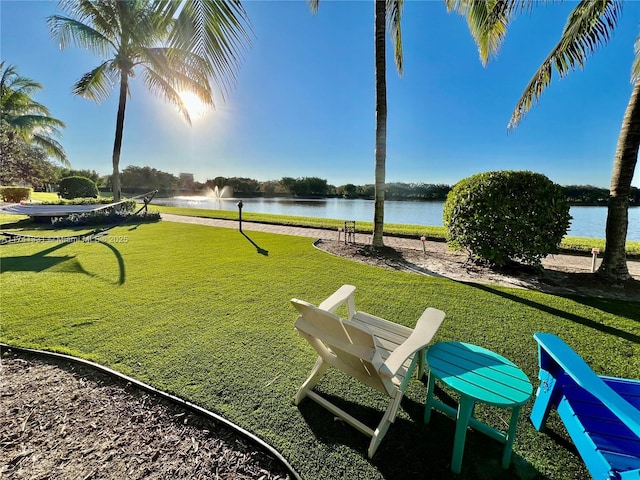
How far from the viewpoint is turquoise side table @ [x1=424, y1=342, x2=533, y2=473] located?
61.6 inches

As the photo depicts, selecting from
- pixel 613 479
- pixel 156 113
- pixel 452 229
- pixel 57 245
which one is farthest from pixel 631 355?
pixel 156 113

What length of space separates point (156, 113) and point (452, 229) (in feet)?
52.2

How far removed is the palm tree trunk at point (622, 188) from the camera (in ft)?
14.5

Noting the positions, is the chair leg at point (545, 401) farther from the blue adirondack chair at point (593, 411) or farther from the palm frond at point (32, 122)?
the palm frond at point (32, 122)

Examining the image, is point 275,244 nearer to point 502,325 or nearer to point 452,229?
point 452,229

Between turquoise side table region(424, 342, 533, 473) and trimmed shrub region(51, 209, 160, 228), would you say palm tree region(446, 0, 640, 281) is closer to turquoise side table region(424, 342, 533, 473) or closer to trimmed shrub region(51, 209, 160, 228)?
turquoise side table region(424, 342, 533, 473)

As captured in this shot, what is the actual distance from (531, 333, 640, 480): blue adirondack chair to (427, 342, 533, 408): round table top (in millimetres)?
264

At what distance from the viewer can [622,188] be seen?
4.52m

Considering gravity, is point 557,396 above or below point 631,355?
above

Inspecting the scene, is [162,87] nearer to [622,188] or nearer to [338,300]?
[338,300]

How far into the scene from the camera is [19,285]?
4602mm

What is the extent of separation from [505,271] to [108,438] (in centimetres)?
707

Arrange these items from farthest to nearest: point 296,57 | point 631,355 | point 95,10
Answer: point 95,10 → point 296,57 → point 631,355

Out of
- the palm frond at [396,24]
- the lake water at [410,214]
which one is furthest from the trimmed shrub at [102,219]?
the palm frond at [396,24]
